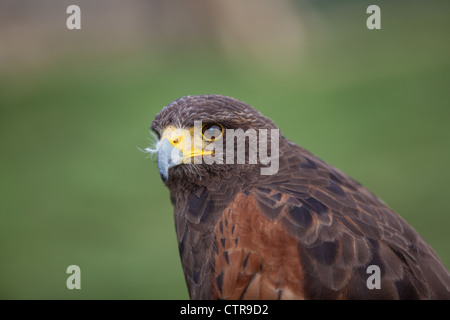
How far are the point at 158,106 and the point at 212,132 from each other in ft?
26.6

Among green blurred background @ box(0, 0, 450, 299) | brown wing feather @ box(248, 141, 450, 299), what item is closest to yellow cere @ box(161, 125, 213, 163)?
brown wing feather @ box(248, 141, 450, 299)

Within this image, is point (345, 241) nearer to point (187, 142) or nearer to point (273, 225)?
point (273, 225)

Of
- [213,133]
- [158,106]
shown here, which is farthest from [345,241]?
[158,106]

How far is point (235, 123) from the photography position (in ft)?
11.0

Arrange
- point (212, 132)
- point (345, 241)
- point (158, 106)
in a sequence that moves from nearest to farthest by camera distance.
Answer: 1. point (345, 241)
2. point (212, 132)
3. point (158, 106)

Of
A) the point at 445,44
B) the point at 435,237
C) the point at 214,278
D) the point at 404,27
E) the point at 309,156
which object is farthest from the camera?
the point at 404,27

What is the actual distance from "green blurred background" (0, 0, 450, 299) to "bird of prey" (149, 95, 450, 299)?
3.46 m

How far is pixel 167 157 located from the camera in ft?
11.0

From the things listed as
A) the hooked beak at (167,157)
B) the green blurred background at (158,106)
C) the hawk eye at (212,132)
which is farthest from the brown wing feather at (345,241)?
the green blurred background at (158,106)

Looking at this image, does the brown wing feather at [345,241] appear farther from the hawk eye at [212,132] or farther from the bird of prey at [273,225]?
the hawk eye at [212,132]

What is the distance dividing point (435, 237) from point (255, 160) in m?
4.48

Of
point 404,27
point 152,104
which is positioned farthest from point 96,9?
point 404,27

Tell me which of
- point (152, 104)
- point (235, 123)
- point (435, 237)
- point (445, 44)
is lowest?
point (435, 237)
